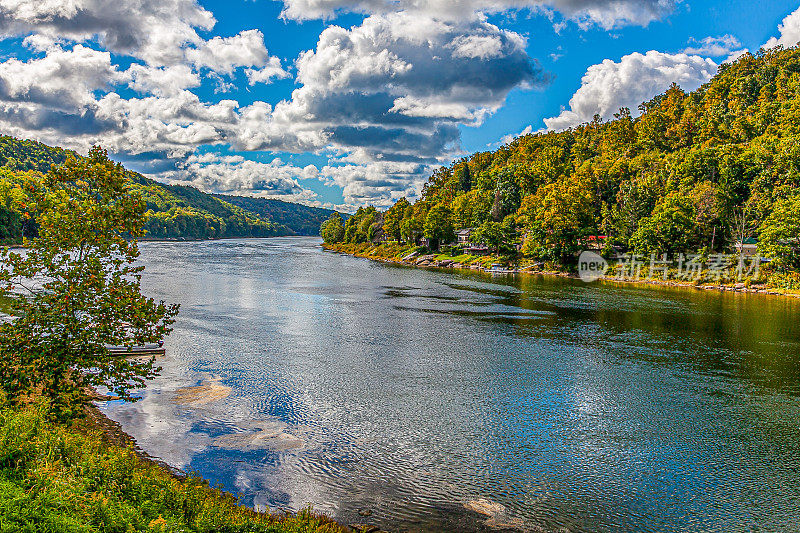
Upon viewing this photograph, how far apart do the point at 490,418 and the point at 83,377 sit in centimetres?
1547

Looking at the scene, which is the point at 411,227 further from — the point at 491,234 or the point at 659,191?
the point at 659,191

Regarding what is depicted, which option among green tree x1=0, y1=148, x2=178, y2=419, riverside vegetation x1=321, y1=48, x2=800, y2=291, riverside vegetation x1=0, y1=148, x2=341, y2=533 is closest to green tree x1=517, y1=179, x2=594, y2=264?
riverside vegetation x1=321, y1=48, x2=800, y2=291

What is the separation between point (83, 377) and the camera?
15.5 m

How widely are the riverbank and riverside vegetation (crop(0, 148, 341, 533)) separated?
7389cm

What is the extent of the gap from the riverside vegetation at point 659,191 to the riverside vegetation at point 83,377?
255 ft

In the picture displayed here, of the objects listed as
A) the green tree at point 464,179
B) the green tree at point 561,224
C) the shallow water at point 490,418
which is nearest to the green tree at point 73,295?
the shallow water at point 490,418

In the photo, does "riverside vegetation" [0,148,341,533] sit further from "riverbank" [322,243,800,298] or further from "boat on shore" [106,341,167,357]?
"riverbank" [322,243,800,298]

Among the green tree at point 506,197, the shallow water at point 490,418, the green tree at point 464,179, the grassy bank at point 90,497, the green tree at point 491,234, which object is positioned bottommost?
the shallow water at point 490,418

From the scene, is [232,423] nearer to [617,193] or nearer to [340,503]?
[340,503]

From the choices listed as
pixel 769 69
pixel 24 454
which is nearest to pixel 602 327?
pixel 24 454

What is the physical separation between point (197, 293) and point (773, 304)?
65423mm

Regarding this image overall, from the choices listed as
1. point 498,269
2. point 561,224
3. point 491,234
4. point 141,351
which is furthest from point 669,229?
point 141,351

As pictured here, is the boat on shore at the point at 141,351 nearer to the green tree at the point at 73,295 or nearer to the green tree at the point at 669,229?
the green tree at the point at 73,295

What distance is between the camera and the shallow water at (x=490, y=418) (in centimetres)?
1525
